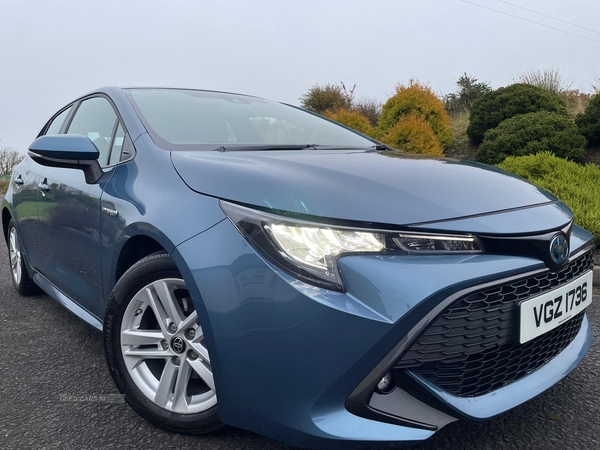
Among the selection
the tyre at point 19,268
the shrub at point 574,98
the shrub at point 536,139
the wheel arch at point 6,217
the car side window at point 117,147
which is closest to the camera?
the car side window at point 117,147

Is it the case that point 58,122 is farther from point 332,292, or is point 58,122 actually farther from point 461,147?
point 461,147

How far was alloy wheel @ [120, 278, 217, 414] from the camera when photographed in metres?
1.53

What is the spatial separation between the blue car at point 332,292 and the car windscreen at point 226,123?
0.17 m

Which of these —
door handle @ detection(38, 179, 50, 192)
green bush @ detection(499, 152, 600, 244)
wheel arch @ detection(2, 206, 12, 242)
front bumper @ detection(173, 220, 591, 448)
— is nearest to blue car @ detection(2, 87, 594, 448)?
front bumper @ detection(173, 220, 591, 448)

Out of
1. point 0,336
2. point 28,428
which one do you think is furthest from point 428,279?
point 0,336

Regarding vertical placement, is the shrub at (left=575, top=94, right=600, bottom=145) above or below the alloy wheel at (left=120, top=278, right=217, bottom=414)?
above

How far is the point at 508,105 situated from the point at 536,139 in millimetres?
1452

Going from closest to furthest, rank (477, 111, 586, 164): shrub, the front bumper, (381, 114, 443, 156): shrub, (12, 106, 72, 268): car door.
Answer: the front bumper
(12, 106, 72, 268): car door
(477, 111, 586, 164): shrub
(381, 114, 443, 156): shrub

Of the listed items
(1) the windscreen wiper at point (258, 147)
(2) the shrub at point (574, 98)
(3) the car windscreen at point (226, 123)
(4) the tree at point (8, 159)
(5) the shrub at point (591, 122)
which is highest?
(2) the shrub at point (574, 98)

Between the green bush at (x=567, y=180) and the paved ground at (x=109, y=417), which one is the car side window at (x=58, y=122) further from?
the green bush at (x=567, y=180)

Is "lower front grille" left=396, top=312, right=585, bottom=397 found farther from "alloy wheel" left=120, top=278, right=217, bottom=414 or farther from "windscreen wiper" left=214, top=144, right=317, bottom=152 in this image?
"windscreen wiper" left=214, top=144, right=317, bottom=152

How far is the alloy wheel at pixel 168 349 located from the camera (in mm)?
1528

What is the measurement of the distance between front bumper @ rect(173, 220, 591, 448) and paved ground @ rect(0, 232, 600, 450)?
0.88 feet

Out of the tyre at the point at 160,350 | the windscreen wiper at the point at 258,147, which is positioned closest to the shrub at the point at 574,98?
the windscreen wiper at the point at 258,147
